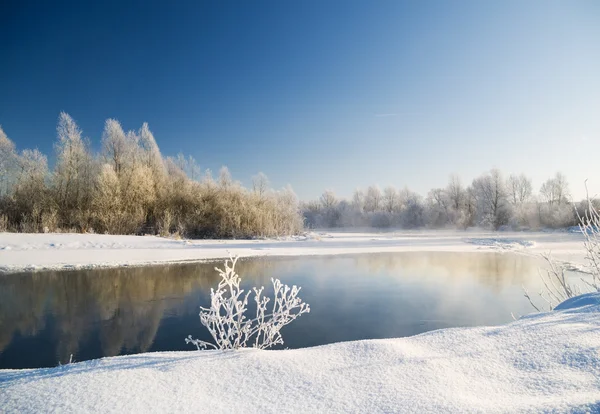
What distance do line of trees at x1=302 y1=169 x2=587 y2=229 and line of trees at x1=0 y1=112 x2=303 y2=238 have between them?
1898 centimetres

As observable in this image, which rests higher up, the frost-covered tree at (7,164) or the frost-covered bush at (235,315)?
the frost-covered tree at (7,164)

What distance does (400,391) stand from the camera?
1.63 metres

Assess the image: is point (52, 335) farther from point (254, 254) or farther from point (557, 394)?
point (254, 254)

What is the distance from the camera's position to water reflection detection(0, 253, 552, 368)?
4590mm

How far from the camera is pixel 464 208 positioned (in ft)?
134

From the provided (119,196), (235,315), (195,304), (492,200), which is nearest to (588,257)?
(235,315)

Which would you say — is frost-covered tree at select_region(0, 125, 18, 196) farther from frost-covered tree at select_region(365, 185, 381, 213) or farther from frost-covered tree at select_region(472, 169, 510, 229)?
frost-covered tree at select_region(365, 185, 381, 213)

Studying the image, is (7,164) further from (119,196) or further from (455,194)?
(455,194)

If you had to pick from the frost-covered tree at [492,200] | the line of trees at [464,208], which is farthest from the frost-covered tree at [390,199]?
the frost-covered tree at [492,200]

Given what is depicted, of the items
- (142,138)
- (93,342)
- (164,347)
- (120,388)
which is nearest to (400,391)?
(120,388)

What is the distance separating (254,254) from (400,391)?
1308 cm

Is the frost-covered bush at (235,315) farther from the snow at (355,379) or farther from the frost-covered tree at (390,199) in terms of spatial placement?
the frost-covered tree at (390,199)

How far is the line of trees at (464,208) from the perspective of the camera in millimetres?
34125

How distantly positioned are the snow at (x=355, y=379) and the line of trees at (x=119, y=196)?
56.5 feet
